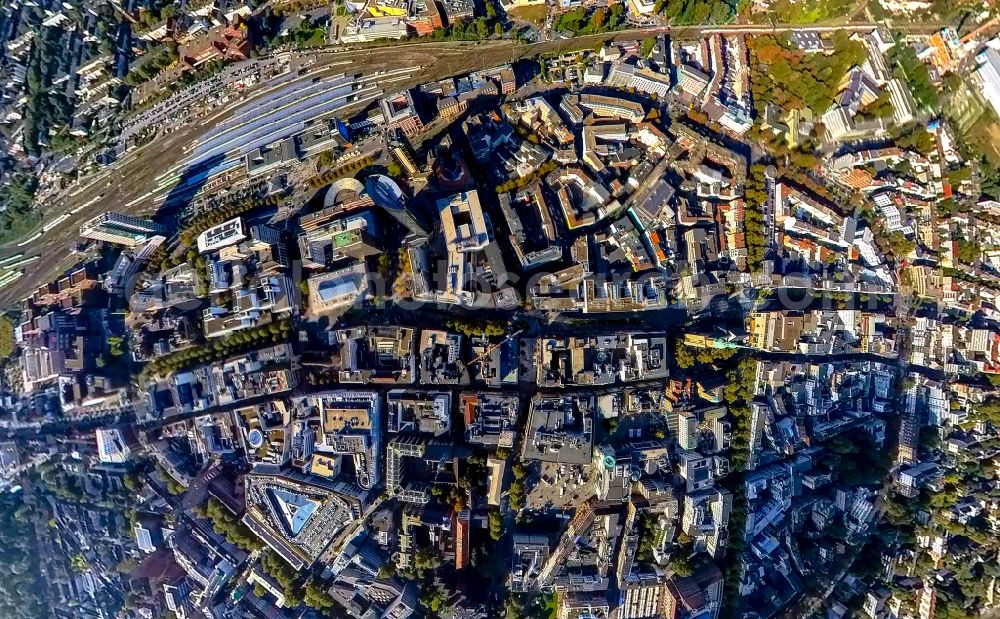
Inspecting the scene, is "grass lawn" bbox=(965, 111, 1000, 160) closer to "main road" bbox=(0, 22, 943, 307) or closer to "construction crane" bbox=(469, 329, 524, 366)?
"main road" bbox=(0, 22, 943, 307)

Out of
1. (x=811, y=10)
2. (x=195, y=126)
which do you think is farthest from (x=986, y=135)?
(x=195, y=126)

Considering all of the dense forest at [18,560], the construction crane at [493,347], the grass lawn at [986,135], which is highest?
the grass lawn at [986,135]

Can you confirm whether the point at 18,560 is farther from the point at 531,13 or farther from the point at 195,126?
the point at 531,13

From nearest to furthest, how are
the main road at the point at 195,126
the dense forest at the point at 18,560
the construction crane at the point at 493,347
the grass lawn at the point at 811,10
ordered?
the construction crane at the point at 493,347 < the grass lawn at the point at 811,10 < the main road at the point at 195,126 < the dense forest at the point at 18,560

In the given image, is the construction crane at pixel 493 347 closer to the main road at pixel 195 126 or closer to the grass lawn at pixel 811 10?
the main road at pixel 195 126

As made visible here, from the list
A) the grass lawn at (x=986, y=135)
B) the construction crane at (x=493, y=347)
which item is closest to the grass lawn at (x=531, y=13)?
the construction crane at (x=493, y=347)

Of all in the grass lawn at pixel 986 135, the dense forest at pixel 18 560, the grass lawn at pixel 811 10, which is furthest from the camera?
the dense forest at pixel 18 560

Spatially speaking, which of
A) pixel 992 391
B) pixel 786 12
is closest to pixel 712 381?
pixel 992 391
